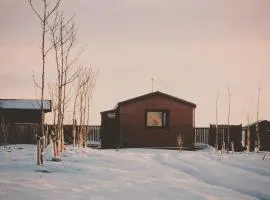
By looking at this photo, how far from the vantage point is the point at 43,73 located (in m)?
11.6

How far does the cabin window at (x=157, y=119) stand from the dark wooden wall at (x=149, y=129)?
31 cm

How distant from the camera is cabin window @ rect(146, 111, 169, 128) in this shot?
93.5ft

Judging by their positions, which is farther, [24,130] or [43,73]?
[24,130]

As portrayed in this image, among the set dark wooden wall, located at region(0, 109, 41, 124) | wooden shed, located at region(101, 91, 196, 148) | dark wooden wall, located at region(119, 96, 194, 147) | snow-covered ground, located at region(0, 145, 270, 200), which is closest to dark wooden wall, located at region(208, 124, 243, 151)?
wooden shed, located at region(101, 91, 196, 148)

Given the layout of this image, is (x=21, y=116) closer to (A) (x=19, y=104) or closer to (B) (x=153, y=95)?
(A) (x=19, y=104)

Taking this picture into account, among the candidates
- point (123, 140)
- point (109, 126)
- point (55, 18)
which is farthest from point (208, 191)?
point (109, 126)

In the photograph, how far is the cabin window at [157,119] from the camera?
28.5 m

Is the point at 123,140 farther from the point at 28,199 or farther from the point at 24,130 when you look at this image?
the point at 28,199

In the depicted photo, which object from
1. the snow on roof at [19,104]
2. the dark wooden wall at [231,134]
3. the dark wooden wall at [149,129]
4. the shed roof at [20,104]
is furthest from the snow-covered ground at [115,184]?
the snow on roof at [19,104]

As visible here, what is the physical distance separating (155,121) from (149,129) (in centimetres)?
83

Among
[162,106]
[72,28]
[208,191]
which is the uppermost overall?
[72,28]

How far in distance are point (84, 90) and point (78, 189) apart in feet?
51.0

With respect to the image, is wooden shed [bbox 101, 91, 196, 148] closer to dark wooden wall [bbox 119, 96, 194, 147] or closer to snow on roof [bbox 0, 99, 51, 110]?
dark wooden wall [bbox 119, 96, 194, 147]

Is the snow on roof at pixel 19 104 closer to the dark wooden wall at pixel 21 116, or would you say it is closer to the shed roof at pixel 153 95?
the dark wooden wall at pixel 21 116
